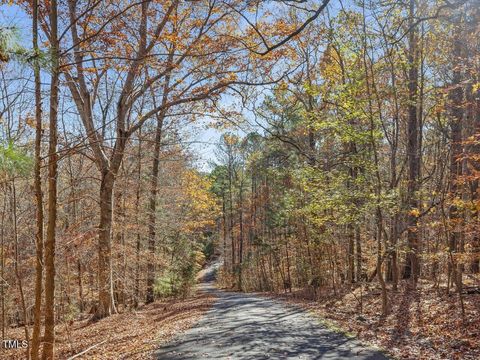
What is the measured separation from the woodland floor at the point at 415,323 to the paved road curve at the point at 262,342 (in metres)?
0.62

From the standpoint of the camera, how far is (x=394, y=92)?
412 inches

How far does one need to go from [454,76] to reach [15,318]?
25111 mm

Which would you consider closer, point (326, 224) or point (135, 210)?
point (326, 224)

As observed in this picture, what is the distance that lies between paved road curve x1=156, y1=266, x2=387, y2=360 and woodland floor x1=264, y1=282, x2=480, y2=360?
2.03ft

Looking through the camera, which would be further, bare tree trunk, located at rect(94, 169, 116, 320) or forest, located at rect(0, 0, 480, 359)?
bare tree trunk, located at rect(94, 169, 116, 320)

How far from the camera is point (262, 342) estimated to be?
7938mm

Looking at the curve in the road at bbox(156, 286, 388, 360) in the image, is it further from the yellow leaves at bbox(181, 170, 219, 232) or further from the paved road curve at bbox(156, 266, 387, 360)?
the yellow leaves at bbox(181, 170, 219, 232)

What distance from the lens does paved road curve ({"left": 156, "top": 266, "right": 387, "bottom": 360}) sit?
22.8 ft

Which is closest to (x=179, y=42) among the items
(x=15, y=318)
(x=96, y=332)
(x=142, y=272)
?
(x=96, y=332)

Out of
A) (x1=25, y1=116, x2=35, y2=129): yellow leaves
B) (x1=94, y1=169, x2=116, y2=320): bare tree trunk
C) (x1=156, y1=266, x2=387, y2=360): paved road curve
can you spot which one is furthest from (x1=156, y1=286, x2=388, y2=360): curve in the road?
(x1=25, y1=116, x2=35, y2=129): yellow leaves

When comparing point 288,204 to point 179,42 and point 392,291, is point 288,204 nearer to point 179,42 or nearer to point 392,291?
point 392,291

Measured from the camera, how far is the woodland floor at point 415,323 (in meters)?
6.93

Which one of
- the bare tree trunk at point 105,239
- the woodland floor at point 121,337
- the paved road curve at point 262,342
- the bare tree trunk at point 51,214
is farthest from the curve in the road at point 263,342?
the bare tree trunk at point 105,239

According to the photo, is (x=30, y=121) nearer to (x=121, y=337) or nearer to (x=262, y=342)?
(x=121, y=337)
